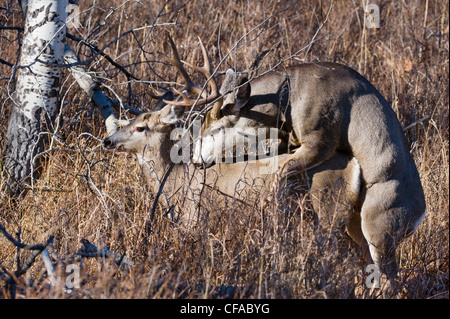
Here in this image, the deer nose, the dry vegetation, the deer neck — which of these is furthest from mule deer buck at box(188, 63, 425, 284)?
the deer nose

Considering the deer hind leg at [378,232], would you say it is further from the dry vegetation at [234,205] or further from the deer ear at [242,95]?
the deer ear at [242,95]

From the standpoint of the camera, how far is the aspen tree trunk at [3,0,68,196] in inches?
220

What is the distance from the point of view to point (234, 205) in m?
4.84

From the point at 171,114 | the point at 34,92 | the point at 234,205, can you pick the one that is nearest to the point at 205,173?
the point at 171,114

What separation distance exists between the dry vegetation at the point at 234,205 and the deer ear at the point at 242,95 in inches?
16.0

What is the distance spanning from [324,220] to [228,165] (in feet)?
4.30

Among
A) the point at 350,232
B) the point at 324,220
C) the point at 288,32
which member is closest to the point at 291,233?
the point at 324,220

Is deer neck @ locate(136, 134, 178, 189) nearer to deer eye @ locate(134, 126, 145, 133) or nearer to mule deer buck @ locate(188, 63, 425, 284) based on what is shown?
deer eye @ locate(134, 126, 145, 133)

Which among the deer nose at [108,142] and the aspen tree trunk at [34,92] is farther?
the deer nose at [108,142]

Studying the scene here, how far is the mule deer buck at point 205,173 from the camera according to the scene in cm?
527

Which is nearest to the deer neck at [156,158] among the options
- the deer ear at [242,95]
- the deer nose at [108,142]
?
the deer nose at [108,142]

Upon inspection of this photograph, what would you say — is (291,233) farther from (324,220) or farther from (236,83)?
(236,83)
